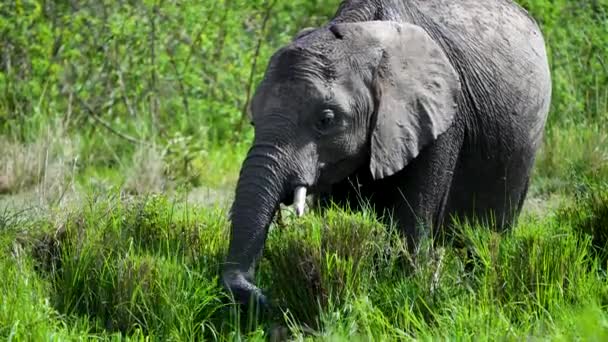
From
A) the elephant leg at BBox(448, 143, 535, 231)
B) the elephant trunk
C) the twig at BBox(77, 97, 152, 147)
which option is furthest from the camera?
the twig at BBox(77, 97, 152, 147)

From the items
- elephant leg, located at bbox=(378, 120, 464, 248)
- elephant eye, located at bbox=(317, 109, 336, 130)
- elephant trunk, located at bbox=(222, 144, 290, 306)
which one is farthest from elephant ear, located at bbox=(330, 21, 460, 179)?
elephant trunk, located at bbox=(222, 144, 290, 306)

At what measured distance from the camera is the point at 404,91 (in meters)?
7.11

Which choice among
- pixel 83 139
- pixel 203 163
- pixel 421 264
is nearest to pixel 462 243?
pixel 421 264

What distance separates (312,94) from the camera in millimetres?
6781

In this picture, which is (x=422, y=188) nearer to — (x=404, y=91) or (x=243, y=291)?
(x=404, y=91)

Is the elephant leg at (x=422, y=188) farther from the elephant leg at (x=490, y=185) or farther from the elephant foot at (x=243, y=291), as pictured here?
the elephant foot at (x=243, y=291)

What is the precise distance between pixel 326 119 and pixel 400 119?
1.42 ft

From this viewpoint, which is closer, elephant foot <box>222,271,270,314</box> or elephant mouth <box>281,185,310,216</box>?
elephant foot <box>222,271,270,314</box>

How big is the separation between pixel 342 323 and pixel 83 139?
246 inches

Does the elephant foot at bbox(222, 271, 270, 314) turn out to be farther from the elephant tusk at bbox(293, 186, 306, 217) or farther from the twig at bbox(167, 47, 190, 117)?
the twig at bbox(167, 47, 190, 117)

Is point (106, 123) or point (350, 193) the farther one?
point (106, 123)

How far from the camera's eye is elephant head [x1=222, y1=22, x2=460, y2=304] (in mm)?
6570

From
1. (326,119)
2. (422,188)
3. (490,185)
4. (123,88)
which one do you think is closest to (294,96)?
(326,119)

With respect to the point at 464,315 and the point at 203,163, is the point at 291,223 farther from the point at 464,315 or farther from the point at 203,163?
the point at 203,163
